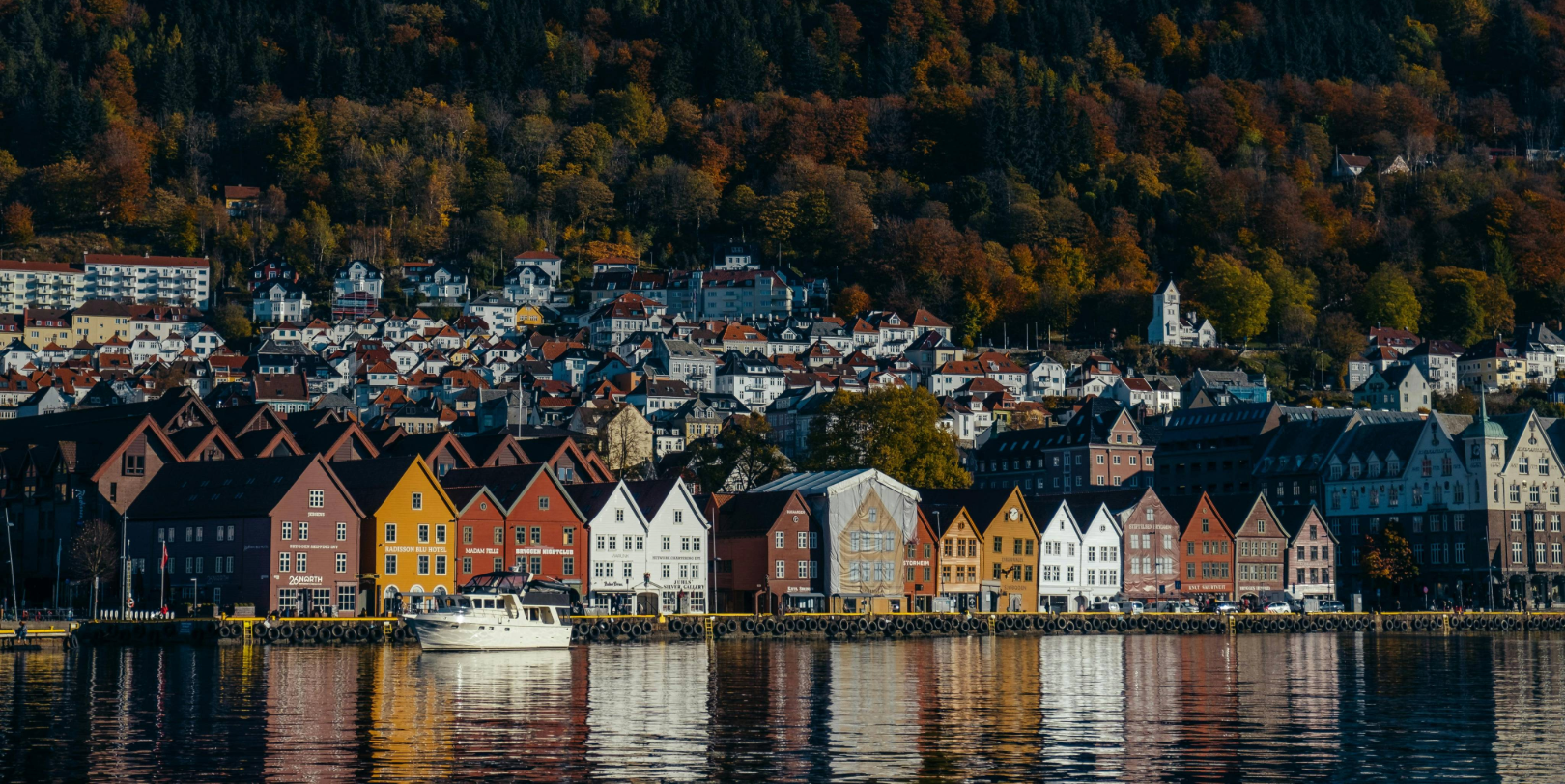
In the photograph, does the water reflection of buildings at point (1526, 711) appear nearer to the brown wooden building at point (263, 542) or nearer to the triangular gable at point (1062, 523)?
the triangular gable at point (1062, 523)

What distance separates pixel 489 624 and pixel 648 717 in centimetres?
3010

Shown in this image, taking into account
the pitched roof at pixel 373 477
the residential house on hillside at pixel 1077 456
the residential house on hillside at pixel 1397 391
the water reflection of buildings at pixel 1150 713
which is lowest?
the water reflection of buildings at pixel 1150 713

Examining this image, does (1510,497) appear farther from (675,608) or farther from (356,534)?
(356,534)

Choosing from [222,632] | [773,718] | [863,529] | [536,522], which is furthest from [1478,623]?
[773,718]

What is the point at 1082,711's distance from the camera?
43719 mm

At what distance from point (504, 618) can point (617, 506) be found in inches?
813

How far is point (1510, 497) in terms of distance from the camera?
118m

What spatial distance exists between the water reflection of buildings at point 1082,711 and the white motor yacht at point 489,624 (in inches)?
704

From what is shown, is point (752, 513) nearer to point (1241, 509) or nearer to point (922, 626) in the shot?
point (922, 626)

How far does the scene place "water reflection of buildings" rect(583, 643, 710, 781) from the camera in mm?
33094

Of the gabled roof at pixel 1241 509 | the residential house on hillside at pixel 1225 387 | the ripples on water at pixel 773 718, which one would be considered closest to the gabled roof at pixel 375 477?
the ripples on water at pixel 773 718

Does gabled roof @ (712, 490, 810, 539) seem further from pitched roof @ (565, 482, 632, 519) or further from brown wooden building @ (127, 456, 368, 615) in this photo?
brown wooden building @ (127, 456, 368, 615)

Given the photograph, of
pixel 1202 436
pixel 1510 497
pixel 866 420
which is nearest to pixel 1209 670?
pixel 866 420

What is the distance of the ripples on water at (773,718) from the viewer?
3306 centimetres
